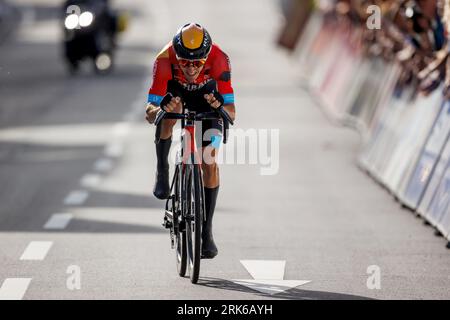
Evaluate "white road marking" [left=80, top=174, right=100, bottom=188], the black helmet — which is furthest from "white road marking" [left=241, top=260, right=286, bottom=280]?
"white road marking" [left=80, top=174, right=100, bottom=188]

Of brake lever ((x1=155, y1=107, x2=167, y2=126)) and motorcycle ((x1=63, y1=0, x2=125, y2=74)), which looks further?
motorcycle ((x1=63, y1=0, x2=125, y2=74))

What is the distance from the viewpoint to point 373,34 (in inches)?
901

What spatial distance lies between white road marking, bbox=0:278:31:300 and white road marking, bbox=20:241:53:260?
1175 millimetres

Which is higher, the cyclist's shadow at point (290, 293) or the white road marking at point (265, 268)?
the cyclist's shadow at point (290, 293)

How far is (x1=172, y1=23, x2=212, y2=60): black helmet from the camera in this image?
10805mm

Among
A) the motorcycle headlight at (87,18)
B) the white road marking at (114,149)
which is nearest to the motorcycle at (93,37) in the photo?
the motorcycle headlight at (87,18)

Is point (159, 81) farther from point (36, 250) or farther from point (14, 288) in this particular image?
point (36, 250)

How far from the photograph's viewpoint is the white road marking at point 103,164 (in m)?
19.5

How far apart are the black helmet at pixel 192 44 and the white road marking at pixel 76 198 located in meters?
5.65

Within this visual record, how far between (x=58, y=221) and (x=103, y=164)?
17.3 feet

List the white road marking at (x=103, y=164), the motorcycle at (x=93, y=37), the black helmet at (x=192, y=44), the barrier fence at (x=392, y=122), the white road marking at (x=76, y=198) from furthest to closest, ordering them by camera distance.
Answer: the motorcycle at (x=93, y=37) < the white road marking at (x=103, y=164) < the white road marking at (x=76, y=198) < the barrier fence at (x=392, y=122) < the black helmet at (x=192, y=44)

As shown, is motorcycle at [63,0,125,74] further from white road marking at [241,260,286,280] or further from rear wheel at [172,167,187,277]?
rear wheel at [172,167,187,277]

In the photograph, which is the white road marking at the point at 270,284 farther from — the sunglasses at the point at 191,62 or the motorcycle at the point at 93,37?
the motorcycle at the point at 93,37
